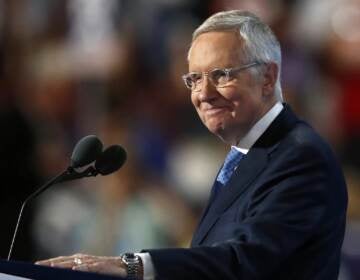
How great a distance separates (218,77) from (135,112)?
3.20m

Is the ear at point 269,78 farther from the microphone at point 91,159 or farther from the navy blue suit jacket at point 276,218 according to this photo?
the microphone at point 91,159

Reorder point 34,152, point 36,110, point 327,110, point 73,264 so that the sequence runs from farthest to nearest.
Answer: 1. point 36,110
2. point 34,152
3. point 327,110
4. point 73,264

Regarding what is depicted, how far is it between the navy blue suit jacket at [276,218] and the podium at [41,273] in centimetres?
17

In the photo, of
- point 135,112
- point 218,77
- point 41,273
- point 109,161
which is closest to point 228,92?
point 218,77

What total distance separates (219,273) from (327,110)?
3145 millimetres

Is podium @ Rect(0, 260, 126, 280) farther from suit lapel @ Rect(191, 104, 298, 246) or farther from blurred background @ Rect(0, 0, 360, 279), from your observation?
blurred background @ Rect(0, 0, 360, 279)

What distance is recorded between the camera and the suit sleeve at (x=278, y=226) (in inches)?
94.9

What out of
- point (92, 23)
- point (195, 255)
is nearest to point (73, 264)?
point (195, 255)

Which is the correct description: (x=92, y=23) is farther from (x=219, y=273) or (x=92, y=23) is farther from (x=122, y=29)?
(x=219, y=273)

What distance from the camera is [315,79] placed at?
5.59 metres

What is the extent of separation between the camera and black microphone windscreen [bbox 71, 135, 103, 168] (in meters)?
2.61

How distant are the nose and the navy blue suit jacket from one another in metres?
0.14

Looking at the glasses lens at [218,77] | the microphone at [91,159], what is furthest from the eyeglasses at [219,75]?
the microphone at [91,159]

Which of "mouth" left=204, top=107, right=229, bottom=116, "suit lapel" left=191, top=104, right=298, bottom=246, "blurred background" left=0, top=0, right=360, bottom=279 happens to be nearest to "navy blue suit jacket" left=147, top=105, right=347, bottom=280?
"suit lapel" left=191, top=104, right=298, bottom=246
